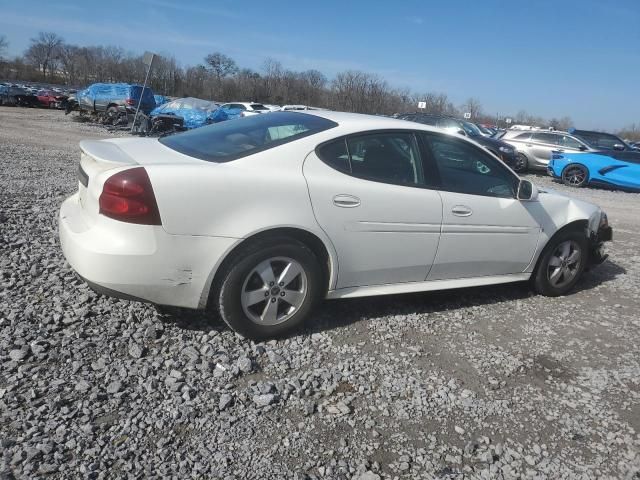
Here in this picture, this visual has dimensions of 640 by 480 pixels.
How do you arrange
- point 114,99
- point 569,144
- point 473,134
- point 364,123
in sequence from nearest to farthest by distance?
point 364,123, point 569,144, point 473,134, point 114,99

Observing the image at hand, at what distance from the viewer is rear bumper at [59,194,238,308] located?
111 inches

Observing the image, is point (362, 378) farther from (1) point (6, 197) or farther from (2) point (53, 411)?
(1) point (6, 197)

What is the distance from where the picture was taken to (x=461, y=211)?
385cm

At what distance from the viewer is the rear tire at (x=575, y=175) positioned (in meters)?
14.5

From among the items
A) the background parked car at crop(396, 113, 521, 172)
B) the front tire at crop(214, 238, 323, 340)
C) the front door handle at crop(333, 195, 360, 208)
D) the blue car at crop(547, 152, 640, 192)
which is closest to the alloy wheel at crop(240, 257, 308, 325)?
the front tire at crop(214, 238, 323, 340)

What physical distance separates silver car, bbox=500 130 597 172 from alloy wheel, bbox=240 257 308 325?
15.0 m

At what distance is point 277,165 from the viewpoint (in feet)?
10.4

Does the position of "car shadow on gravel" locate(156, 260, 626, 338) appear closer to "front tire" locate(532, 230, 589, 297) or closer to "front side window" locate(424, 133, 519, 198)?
"front tire" locate(532, 230, 589, 297)

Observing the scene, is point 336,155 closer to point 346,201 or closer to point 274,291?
point 346,201

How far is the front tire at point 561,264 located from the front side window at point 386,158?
171 cm

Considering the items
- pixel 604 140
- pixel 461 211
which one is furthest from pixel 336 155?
pixel 604 140

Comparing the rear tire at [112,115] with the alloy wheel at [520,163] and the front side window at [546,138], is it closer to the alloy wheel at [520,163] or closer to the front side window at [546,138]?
the alloy wheel at [520,163]

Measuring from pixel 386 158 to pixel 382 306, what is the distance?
125 cm

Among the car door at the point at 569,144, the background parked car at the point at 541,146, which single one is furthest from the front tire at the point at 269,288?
the car door at the point at 569,144
